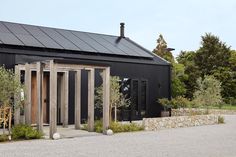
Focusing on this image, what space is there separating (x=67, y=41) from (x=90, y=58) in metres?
1.73

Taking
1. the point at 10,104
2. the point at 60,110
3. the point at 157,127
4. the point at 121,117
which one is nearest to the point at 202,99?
the point at 121,117

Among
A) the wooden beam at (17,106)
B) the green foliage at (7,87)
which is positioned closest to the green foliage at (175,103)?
the wooden beam at (17,106)

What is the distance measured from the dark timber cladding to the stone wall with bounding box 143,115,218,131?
2.94 meters

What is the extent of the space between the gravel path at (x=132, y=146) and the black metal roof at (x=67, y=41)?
20.3 ft

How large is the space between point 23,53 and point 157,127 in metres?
6.59

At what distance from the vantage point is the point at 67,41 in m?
19.3

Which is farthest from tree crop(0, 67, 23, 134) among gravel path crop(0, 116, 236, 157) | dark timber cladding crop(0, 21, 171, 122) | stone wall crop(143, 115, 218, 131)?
stone wall crop(143, 115, 218, 131)

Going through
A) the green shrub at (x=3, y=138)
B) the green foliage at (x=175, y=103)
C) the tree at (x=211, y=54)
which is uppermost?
the tree at (x=211, y=54)

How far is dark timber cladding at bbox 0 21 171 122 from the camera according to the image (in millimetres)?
16609

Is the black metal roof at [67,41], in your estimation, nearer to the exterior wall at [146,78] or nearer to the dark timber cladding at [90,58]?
the dark timber cladding at [90,58]

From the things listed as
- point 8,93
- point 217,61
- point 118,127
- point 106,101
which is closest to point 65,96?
point 106,101

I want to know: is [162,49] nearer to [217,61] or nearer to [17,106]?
[217,61]

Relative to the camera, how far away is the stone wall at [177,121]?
1559 centimetres

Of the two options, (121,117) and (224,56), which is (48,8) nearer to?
(121,117)
